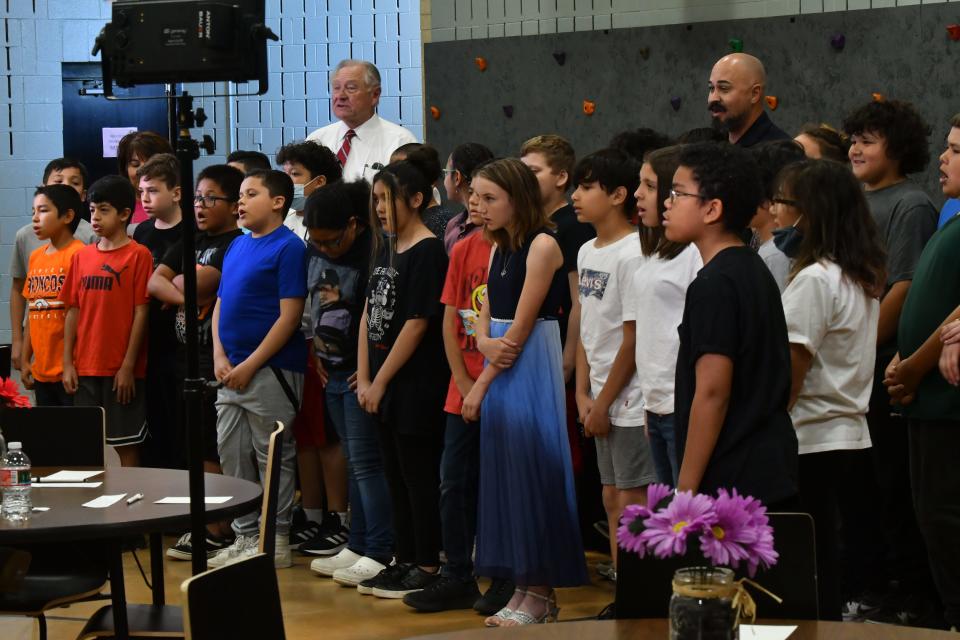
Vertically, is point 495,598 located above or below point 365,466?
below

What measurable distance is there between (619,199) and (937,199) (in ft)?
6.04

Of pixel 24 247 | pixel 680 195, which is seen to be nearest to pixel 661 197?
pixel 680 195

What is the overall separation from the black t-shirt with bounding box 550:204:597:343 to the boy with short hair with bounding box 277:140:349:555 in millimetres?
1187

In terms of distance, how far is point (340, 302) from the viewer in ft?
17.0

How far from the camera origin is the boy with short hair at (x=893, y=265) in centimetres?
424

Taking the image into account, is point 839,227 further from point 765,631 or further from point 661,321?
point 765,631

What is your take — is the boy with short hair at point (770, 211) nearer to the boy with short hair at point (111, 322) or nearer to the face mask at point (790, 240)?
the face mask at point (790, 240)

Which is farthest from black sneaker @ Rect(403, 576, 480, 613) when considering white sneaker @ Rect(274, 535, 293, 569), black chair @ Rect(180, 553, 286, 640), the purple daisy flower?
the purple daisy flower

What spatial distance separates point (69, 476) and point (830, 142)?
110 inches

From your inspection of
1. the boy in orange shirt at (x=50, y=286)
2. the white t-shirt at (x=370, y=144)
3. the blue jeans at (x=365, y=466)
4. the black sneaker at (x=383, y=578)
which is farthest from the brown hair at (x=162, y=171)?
the black sneaker at (x=383, y=578)

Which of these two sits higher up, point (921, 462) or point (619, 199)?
point (619, 199)

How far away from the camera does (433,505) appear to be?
4840mm

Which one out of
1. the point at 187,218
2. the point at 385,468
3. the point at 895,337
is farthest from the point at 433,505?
the point at 187,218

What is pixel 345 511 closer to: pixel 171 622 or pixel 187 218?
pixel 171 622
